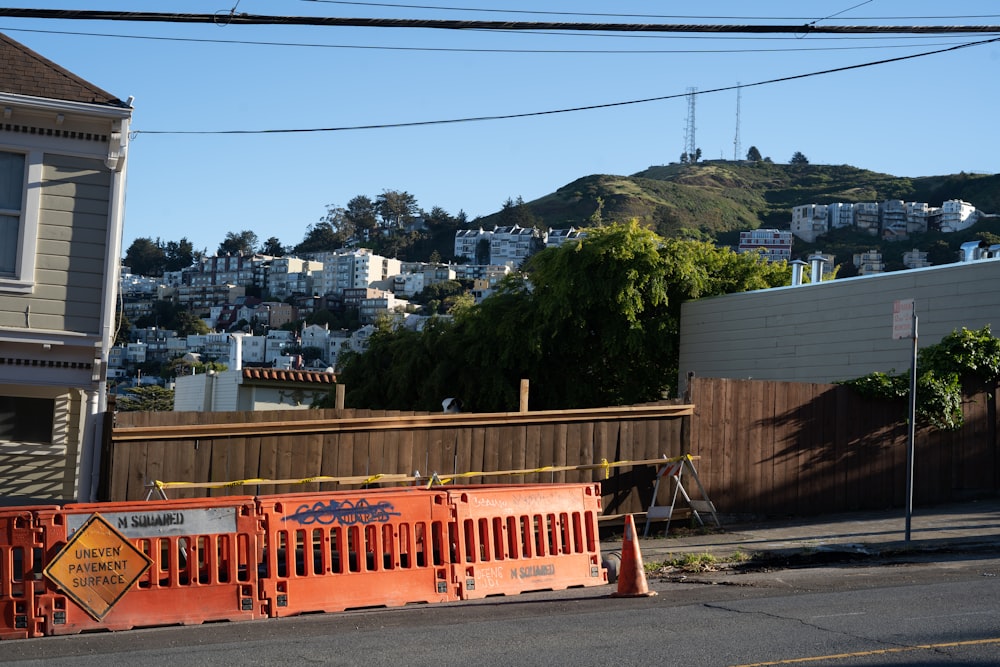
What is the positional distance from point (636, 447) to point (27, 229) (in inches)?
340

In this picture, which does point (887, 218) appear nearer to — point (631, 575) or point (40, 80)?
point (40, 80)

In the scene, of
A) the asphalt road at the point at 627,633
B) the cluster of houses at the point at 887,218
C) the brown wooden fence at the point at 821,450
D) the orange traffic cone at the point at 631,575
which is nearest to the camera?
the asphalt road at the point at 627,633

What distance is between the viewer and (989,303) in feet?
60.7

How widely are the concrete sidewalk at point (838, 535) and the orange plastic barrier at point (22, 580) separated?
6643 mm

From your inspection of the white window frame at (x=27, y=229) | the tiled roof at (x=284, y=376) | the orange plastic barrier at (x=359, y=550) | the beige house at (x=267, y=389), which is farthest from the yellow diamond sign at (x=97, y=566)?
the tiled roof at (x=284, y=376)

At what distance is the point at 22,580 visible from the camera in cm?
927

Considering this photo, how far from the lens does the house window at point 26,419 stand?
16438 mm

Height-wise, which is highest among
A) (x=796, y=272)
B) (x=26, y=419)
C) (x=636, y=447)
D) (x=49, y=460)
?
(x=796, y=272)

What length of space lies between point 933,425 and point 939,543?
378 centimetres

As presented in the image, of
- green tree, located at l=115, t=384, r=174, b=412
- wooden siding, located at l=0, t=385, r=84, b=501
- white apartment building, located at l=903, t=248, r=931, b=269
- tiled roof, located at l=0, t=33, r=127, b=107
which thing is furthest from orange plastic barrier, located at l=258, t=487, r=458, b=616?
white apartment building, located at l=903, t=248, r=931, b=269

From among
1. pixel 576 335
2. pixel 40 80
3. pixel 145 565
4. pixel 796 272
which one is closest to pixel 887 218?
pixel 796 272

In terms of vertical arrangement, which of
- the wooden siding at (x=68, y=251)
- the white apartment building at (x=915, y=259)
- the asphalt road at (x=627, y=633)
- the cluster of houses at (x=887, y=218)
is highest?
the cluster of houses at (x=887, y=218)

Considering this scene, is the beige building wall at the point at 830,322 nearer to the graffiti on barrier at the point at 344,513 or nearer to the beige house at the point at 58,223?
the beige house at the point at 58,223

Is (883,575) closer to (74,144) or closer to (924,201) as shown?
(74,144)
